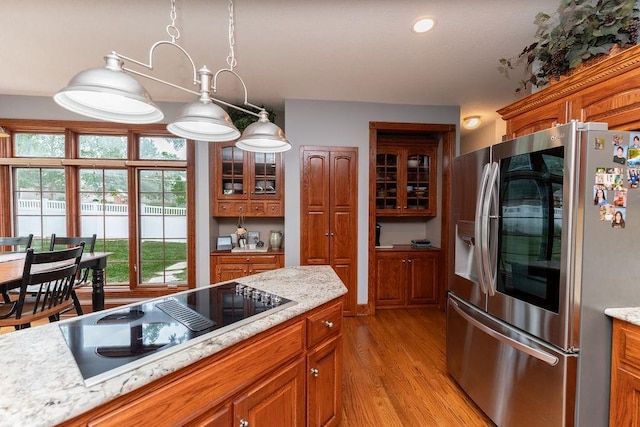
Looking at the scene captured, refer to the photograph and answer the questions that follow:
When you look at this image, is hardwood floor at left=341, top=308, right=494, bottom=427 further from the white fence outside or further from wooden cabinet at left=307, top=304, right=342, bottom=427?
the white fence outside

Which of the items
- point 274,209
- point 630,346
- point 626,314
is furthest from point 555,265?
point 274,209

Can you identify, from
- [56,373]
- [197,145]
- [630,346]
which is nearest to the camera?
[56,373]

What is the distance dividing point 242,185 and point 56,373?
9.69 feet

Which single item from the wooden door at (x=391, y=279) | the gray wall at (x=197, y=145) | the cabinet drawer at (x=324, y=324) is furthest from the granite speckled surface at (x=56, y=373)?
the wooden door at (x=391, y=279)

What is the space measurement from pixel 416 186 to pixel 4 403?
3936 mm

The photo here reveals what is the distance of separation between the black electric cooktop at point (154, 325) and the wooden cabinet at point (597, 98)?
1906mm

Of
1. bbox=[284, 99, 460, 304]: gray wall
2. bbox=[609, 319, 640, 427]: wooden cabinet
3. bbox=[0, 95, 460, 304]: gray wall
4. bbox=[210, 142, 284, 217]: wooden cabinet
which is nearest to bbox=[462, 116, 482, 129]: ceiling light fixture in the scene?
bbox=[0, 95, 460, 304]: gray wall

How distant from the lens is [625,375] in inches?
48.6

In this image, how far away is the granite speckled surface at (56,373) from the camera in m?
0.62

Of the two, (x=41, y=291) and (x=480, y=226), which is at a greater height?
(x=480, y=226)

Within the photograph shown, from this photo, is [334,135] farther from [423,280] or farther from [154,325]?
[154,325]

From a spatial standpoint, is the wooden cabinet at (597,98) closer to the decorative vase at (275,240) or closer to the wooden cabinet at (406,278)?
the wooden cabinet at (406,278)

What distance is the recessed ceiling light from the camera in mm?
1913

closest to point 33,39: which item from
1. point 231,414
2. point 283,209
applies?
point 283,209
